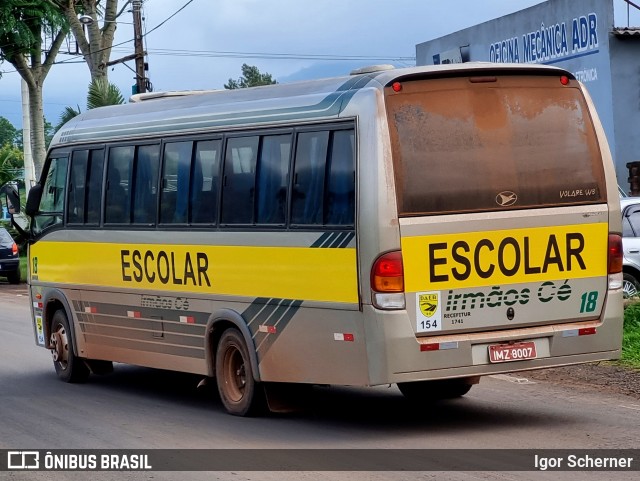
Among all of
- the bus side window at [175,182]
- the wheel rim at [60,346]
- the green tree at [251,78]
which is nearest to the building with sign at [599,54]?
the wheel rim at [60,346]

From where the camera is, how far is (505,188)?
10609 millimetres

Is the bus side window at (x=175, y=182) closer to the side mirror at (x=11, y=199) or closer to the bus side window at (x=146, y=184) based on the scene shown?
the bus side window at (x=146, y=184)

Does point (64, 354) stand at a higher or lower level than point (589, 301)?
lower

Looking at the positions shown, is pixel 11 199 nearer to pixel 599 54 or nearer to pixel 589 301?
pixel 589 301

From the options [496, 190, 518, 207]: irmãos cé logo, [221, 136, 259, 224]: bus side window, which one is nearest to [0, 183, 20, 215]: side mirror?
[221, 136, 259, 224]: bus side window

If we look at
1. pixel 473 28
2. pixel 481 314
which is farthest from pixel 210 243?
pixel 473 28

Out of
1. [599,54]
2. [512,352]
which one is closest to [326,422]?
[512,352]

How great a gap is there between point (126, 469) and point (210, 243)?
3.09 m

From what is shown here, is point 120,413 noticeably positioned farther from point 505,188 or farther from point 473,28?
point 473,28

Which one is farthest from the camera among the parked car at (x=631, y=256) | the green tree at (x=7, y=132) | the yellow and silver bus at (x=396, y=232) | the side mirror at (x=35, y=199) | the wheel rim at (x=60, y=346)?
the green tree at (x=7, y=132)

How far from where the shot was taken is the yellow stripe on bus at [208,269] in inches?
422

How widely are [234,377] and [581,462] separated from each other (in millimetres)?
4024

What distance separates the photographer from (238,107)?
40.1 ft

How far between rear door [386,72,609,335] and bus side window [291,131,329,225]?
83 centimetres
